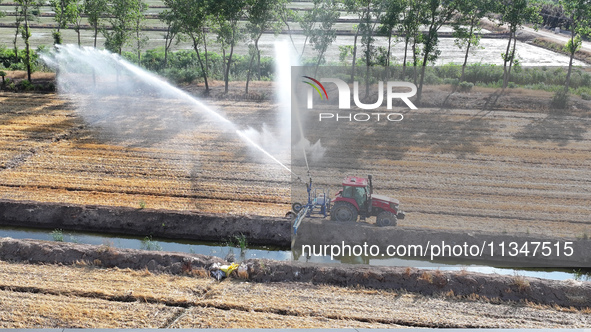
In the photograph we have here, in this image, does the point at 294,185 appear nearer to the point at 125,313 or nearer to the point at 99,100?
the point at 125,313

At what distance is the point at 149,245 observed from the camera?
19.1m

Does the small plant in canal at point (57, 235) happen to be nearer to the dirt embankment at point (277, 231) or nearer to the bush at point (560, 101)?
the dirt embankment at point (277, 231)

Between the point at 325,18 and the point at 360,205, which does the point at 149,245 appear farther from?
the point at 325,18

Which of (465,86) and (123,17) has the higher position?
(123,17)

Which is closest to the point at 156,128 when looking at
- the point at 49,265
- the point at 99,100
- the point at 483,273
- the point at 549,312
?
the point at 99,100

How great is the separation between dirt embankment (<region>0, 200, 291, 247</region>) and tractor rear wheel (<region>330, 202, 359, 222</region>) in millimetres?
1818

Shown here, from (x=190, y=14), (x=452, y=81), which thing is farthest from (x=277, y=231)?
(x=452, y=81)

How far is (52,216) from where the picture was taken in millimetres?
20688

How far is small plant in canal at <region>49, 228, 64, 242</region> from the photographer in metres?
19.1

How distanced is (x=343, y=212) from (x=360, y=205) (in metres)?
0.58

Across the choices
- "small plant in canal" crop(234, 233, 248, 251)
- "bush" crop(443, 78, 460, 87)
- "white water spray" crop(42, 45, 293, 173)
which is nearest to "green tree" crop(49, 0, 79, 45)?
"white water spray" crop(42, 45, 293, 173)

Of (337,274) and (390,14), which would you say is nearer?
(337,274)

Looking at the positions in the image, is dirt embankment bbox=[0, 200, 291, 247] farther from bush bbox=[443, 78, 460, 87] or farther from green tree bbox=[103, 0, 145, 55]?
bush bbox=[443, 78, 460, 87]

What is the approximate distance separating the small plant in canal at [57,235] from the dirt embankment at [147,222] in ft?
1.04
